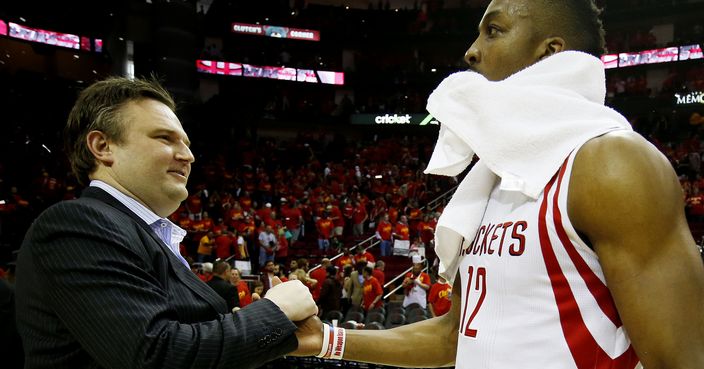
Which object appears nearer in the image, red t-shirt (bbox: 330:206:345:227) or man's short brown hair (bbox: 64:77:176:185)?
man's short brown hair (bbox: 64:77:176:185)

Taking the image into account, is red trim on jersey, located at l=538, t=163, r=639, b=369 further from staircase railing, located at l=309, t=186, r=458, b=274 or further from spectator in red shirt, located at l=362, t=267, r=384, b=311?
staircase railing, located at l=309, t=186, r=458, b=274

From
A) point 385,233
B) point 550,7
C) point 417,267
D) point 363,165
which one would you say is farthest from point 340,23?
point 550,7

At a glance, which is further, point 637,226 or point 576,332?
point 576,332

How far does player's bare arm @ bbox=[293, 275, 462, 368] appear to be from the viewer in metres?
2.11

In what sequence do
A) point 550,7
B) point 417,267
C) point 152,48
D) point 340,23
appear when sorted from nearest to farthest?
point 550,7 → point 417,267 → point 152,48 → point 340,23

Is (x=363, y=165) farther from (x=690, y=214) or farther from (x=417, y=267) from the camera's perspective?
(x=417, y=267)

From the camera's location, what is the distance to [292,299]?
6.01 ft

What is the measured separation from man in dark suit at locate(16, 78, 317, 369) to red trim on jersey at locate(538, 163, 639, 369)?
0.73 metres

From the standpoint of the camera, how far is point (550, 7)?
169 centimetres

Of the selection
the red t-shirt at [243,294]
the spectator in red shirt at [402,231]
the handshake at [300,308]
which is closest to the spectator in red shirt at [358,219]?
the spectator in red shirt at [402,231]

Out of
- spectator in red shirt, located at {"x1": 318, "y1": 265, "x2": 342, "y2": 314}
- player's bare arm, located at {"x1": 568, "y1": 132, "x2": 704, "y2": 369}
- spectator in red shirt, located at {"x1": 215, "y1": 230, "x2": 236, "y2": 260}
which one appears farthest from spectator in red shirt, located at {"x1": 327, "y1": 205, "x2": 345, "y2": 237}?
player's bare arm, located at {"x1": 568, "y1": 132, "x2": 704, "y2": 369}

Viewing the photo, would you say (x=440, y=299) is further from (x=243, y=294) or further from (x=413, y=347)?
(x=413, y=347)

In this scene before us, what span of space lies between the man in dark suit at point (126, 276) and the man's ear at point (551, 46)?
988mm

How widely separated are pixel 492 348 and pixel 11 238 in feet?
44.9
